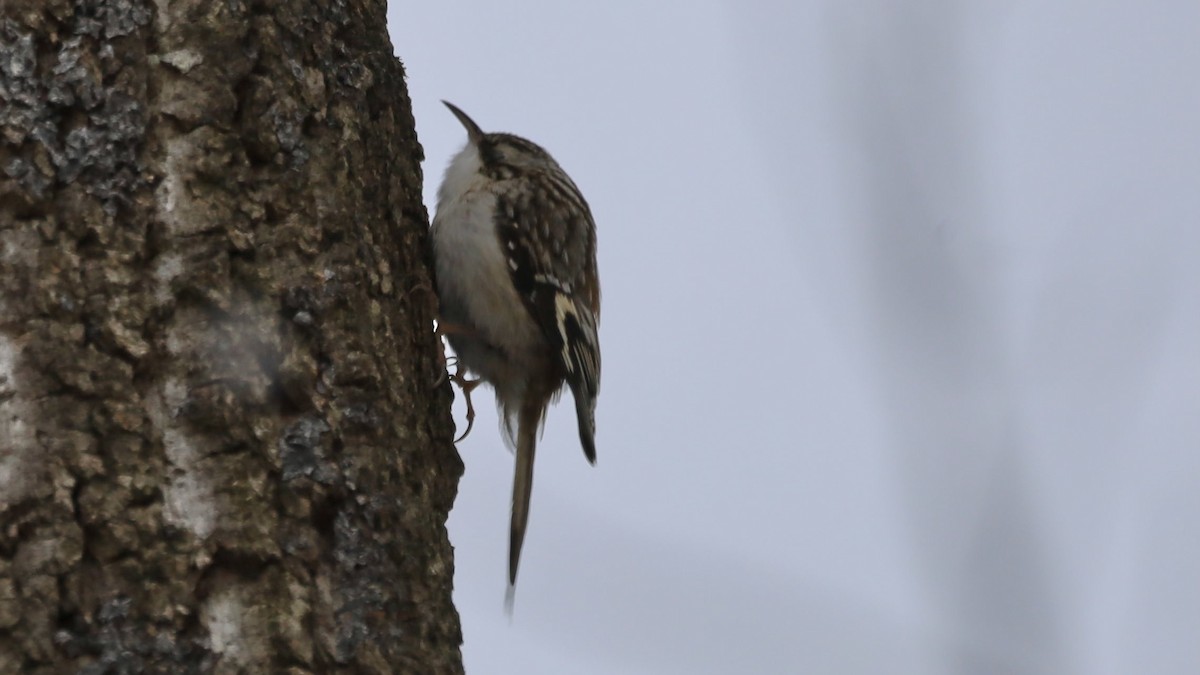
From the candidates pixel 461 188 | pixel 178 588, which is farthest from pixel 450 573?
pixel 461 188

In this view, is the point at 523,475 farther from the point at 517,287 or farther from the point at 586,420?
the point at 517,287

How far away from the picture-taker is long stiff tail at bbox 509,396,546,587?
9.80 feet

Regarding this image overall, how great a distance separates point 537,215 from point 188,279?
1667mm

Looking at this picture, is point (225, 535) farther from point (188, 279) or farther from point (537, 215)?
point (537, 215)

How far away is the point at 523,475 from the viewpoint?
10.3 feet

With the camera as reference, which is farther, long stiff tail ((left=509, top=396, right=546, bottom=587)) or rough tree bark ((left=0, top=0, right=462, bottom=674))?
long stiff tail ((left=509, top=396, right=546, bottom=587))

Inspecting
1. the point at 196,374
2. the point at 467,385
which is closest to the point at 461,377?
the point at 467,385

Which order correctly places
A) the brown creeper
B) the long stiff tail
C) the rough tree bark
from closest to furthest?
1. the rough tree bark
2. the long stiff tail
3. the brown creeper

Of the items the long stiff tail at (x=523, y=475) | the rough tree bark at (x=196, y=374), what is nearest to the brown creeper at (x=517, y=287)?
the long stiff tail at (x=523, y=475)

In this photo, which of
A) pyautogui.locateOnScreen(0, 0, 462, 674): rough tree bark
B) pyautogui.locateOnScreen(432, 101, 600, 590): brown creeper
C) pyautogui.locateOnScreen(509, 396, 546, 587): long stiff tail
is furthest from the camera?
pyautogui.locateOnScreen(432, 101, 600, 590): brown creeper

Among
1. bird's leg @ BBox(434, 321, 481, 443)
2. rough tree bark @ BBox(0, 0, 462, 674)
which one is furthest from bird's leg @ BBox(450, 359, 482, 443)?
rough tree bark @ BBox(0, 0, 462, 674)

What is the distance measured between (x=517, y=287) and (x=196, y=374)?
1.52m

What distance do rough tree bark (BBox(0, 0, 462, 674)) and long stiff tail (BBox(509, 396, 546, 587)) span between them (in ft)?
2.79

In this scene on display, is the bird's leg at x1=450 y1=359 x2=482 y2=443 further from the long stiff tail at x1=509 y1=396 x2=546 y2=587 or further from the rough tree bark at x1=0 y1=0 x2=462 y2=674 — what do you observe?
the rough tree bark at x1=0 y1=0 x2=462 y2=674
